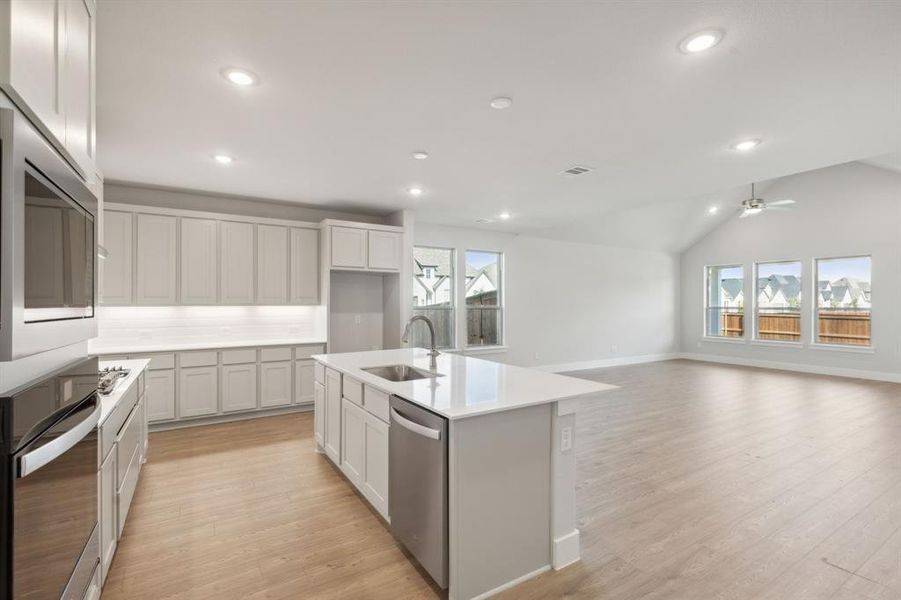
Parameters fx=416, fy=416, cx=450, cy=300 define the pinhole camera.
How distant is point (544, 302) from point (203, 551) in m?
7.15

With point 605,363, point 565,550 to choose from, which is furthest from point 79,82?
point 605,363

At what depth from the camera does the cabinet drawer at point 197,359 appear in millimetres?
4629

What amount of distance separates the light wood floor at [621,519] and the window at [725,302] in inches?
209

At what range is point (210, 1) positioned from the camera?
1.85m

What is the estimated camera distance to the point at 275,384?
16.9 ft

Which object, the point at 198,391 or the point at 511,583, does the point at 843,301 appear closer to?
the point at 511,583

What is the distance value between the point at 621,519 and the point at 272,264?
15.4 feet

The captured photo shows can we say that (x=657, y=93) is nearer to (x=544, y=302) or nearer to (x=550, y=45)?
(x=550, y=45)

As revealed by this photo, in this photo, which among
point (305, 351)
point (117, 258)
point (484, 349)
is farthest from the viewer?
point (484, 349)

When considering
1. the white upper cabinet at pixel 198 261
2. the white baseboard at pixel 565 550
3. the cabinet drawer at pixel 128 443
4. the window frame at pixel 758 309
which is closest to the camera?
the white baseboard at pixel 565 550

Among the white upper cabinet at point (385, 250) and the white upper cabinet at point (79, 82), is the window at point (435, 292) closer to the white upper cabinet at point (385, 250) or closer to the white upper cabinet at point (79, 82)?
the white upper cabinet at point (385, 250)

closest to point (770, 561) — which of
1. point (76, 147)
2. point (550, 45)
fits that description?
point (550, 45)

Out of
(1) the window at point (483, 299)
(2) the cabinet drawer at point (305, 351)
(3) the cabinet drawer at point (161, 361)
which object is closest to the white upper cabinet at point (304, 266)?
(2) the cabinet drawer at point (305, 351)

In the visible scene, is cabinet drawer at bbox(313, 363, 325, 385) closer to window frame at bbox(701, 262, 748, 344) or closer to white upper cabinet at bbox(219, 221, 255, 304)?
white upper cabinet at bbox(219, 221, 255, 304)
